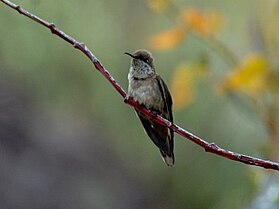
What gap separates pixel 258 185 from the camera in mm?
1667

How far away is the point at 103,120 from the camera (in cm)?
375

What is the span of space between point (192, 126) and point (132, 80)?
198 cm

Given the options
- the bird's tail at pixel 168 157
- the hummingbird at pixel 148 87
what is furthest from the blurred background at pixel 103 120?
the bird's tail at pixel 168 157

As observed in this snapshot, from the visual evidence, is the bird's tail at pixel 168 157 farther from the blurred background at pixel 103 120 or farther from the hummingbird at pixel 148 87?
the blurred background at pixel 103 120

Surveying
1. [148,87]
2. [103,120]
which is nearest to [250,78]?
[148,87]

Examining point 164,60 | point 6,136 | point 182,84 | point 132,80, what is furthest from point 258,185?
point 164,60

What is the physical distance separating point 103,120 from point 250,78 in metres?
→ 2.22

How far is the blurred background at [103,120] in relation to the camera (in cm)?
328

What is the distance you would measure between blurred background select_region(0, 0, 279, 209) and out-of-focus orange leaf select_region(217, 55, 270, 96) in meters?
1.12

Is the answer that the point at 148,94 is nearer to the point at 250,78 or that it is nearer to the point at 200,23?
the point at 250,78

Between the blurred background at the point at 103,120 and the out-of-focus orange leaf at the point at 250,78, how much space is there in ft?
3.68

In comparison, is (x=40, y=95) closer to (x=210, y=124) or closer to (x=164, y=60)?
(x=164, y=60)

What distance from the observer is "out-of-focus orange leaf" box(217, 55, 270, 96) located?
1.56 metres

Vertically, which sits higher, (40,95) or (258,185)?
(40,95)
